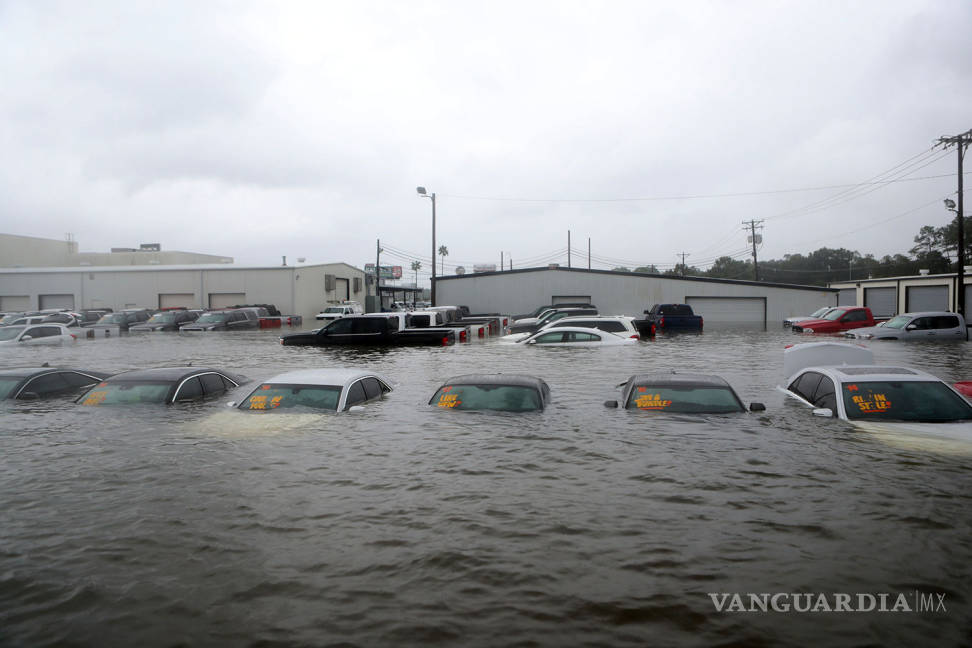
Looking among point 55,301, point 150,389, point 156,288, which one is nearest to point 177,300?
point 156,288

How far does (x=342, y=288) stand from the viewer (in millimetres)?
Answer: 61844

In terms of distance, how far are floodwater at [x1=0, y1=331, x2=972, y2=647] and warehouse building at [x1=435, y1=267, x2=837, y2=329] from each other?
35918mm

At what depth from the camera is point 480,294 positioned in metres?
46.6

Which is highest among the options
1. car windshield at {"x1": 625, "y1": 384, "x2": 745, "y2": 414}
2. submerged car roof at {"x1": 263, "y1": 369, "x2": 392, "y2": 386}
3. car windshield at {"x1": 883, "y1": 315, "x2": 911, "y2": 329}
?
car windshield at {"x1": 883, "y1": 315, "x2": 911, "y2": 329}

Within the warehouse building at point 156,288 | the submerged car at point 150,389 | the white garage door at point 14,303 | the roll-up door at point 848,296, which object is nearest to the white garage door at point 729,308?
the roll-up door at point 848,296

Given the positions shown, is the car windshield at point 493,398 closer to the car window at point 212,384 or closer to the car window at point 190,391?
Result: the car window at point 190,391

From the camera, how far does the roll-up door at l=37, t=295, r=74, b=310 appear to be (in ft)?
168

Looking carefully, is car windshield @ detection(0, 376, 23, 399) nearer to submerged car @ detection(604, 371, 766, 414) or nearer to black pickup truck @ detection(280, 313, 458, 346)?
submerged car @ detection(604, 371, 766, 414)

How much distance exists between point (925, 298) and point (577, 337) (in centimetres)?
3594

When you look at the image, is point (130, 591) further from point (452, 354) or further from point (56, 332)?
point (56, 332)

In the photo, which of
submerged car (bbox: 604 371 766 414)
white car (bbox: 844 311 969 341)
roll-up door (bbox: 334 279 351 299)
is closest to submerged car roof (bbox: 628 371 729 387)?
submerged car (bbox: 604 371 766 414)

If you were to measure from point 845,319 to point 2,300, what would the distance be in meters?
61.3

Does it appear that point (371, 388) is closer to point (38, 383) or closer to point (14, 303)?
point (38, 383)

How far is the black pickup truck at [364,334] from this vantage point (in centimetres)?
2383
